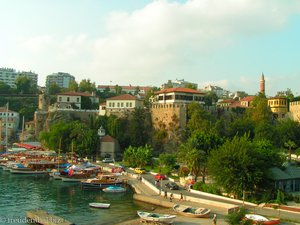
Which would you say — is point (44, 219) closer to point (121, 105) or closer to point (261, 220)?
point (261, 220)

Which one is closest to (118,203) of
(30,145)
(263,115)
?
(263,115)

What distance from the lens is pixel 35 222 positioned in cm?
2794

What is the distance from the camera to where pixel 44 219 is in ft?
88.4

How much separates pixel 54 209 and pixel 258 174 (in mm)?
17639

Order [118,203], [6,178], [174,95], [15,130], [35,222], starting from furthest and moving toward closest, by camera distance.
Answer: [15,130] → [174,95] → [6,178] → [118,203] → [35,222]

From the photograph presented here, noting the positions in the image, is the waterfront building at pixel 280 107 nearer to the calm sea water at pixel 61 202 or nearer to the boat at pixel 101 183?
the boat at pixel 101 183

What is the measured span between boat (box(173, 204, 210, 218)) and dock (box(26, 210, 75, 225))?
27.9ft

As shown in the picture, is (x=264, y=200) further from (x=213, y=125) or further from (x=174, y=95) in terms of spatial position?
(x=174, y=95)

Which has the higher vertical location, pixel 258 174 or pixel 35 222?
pixel 258 174

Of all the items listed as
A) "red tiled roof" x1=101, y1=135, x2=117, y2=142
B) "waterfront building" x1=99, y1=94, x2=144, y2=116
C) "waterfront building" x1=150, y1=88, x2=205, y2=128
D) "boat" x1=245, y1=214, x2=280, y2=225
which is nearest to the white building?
"waterfront building" x1=150, y1=88, x2=205, y2=128

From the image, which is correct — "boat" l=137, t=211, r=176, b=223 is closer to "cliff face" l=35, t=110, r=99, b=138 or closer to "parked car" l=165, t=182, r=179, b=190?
"parked car" l=165, t=182, r=179, b=190

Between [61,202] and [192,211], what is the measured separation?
1348 cm

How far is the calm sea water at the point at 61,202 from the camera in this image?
1161 inches

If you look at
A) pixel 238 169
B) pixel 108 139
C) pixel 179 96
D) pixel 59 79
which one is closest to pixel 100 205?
pixel 238 169
